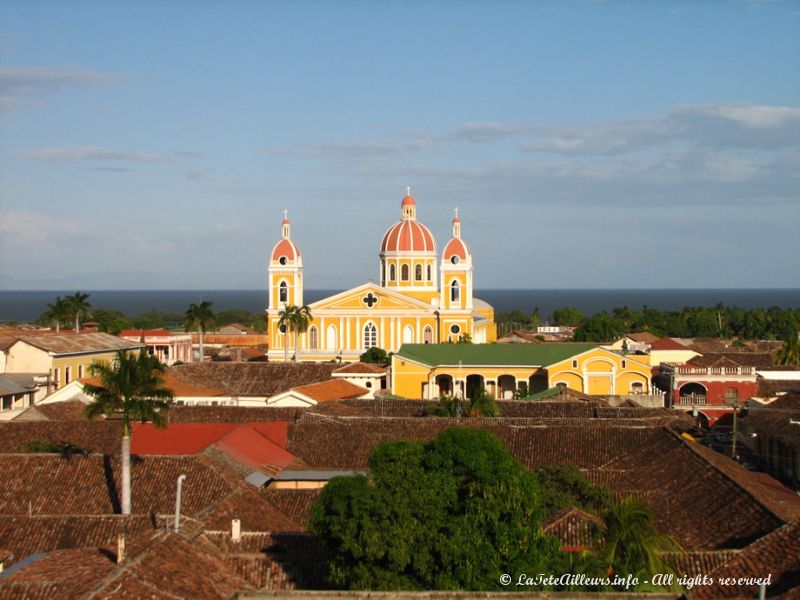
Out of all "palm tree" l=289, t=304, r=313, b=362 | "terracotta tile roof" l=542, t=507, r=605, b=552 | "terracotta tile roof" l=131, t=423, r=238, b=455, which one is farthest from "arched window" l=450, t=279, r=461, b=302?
"terracotta tile roof" l=542, t=507, r=605, b=552

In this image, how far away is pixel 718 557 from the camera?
20781 mm

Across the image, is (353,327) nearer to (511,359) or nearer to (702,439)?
(511,359)

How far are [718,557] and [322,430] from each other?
1729 centimetres

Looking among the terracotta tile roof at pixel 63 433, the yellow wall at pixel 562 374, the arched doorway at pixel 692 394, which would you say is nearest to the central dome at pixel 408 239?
the yellow wall at pixel 562 374

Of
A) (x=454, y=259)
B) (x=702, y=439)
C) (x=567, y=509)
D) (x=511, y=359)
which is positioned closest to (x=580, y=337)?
(x=454, y=259)

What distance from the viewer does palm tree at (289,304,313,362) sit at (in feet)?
228

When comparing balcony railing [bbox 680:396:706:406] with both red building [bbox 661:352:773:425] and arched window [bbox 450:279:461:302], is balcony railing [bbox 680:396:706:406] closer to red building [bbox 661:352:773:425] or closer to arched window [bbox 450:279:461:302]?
red building [bbox 661:352:773:425]

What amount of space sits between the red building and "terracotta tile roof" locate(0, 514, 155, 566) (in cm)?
2939

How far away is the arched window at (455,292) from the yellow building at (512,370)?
12120 mm

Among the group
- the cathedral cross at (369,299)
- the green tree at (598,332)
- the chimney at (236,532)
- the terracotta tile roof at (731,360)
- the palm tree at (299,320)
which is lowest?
the chimney at (236,532)

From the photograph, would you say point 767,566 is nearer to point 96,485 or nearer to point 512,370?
point 96,485

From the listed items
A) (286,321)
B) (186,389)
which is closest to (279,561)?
(186,389)

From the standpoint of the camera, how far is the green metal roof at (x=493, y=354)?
5788 centimetres

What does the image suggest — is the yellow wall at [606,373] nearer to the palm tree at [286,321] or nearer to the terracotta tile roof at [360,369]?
the terracotta tile roof at [360,369]
